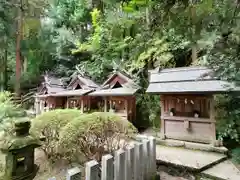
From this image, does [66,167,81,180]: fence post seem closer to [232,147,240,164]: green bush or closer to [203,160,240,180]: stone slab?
[203,160,240,180]: stone slab

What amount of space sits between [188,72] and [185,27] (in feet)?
19.9

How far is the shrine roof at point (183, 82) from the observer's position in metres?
6.23

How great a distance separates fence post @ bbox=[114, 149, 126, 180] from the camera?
114 inches

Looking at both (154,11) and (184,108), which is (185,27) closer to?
(154,11)

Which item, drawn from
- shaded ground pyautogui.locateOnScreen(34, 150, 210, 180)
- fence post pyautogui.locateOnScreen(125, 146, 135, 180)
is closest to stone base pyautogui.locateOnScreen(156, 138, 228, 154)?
shaded ground pyautogui.locateOnScreen(34, 150, 210, 180)

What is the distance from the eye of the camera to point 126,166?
3.11 m

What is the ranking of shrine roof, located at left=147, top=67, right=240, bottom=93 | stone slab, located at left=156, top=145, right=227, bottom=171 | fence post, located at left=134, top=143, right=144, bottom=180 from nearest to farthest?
1. fence post, located at left=134, top=143, right=144, bottom=180
2. stone slab, located at left=156, top=145, right=227, bottom=171
3. shrine roof, located at left=147, top=67, right=240, bottom=93

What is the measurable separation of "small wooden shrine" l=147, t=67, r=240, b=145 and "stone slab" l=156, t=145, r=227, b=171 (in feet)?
2.19

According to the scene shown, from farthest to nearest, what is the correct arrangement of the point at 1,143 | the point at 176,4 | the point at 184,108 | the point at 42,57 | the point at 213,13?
the point at 42,57 < the point at 184,108 < the point at 1,143 < the point at 176,4 < the point at 213,13

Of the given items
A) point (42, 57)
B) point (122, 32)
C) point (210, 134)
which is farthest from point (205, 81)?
point (42, 57)

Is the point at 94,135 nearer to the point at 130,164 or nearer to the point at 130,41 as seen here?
the point at 130,164

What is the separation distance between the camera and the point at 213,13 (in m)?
1.59

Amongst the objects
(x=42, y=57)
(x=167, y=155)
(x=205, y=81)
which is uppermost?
(x=42, y=57)

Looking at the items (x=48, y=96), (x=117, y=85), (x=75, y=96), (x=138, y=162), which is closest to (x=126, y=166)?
(x=138, y=162)
